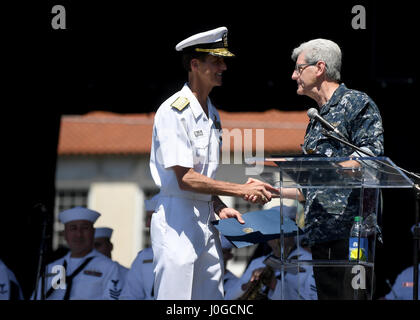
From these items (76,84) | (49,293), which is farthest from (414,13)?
(49,293)

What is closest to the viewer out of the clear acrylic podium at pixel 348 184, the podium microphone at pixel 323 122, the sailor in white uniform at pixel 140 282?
the clear acrylic podium at pixel 348 184

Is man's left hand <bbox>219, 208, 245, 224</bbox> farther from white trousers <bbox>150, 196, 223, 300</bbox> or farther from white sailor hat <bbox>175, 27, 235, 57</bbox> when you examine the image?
white sailor hat <bbox>175, 27, 235, 57</bbox>

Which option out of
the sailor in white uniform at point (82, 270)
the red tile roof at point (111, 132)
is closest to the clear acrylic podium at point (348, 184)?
the sailor in white uniform at point (82, 270)

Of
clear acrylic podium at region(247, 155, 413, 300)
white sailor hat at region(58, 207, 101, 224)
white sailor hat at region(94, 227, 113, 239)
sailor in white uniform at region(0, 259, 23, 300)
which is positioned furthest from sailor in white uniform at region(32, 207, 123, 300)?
clear acrylic podium at region(247, 155, 413, 300)

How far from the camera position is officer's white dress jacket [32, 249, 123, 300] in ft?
27.7

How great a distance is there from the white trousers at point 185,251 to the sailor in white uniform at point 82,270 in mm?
4402

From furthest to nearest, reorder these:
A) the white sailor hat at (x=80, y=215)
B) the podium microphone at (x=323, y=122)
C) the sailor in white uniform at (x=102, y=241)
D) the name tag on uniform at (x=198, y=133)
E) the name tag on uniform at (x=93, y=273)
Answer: the sailor in white uniform at (x=102, y=241), the white sailor hat at (x=80, y=215), the name tag on uniform at (x=93, y=273), the name tag on uniform at (x=198, y=133), the podium microphone at (x=323, y=122)

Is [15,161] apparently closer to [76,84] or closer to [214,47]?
[76,84]

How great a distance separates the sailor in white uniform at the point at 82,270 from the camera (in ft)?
27.8

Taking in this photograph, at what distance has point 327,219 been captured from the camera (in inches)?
154

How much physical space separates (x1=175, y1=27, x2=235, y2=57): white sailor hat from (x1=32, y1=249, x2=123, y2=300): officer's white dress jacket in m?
4.68

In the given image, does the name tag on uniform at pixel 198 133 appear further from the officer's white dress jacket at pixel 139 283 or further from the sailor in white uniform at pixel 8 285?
the officer's white dress jacket at pixel 139 283

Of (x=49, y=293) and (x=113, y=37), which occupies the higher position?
(x=113, y=37)

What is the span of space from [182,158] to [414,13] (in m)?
5.12
